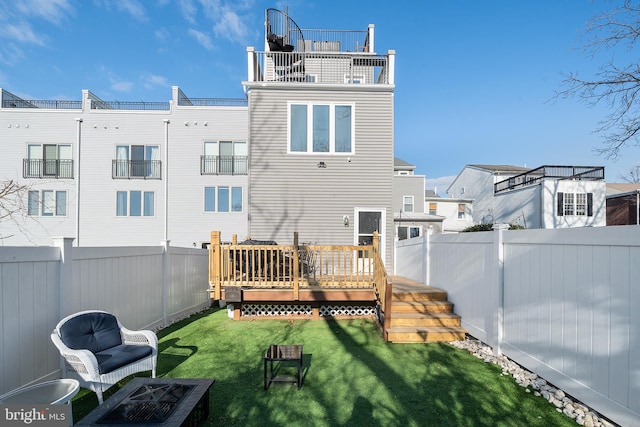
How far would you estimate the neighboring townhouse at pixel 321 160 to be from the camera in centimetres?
892

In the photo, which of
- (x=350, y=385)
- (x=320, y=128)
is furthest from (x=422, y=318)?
(x=320, y=128)

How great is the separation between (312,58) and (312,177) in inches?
238

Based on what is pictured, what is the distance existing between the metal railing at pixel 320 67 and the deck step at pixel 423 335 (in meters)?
7.25

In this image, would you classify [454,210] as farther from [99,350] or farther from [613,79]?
[99,350]

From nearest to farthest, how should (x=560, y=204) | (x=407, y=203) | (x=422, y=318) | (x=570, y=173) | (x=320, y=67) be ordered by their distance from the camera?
(x=422, y=318) < (x=320, y=67) < (x=560, y=204) < (x=570, y=173) < (x=407, y=203)

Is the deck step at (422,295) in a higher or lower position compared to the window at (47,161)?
lower

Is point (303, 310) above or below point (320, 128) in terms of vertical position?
below

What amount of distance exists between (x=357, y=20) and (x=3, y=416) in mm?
14151

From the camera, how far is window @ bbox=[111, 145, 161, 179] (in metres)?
15.5

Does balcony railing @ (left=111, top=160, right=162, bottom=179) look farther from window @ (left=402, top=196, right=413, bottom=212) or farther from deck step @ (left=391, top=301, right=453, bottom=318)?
window @ (left=402, top=196, right=413, bottom=212)

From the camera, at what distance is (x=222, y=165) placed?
50.9 feet

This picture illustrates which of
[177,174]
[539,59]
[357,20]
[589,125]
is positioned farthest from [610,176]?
[177,174]

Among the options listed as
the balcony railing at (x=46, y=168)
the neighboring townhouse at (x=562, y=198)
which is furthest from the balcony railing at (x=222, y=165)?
the neighboring townhouse at (x=562, y=198)

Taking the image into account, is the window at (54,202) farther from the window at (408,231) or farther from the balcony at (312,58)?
the window at (408,231)
